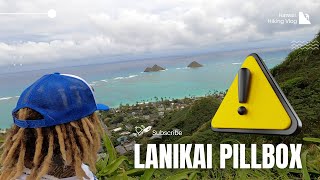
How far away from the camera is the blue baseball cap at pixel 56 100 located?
1744mm

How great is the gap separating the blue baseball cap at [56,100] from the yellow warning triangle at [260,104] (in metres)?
0.55

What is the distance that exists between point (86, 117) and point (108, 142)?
0.99m

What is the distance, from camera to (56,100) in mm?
1768

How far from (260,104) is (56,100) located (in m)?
0.70

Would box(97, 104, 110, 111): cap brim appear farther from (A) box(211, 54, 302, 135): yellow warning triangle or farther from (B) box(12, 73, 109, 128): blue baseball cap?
(A) box(211, 54, 302, 135): yellow warning triangle

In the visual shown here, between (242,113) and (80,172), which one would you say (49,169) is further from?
(242,113)

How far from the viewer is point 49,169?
177cm

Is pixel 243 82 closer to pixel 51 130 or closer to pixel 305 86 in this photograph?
pixel 51 130

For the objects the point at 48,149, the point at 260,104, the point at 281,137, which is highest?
the point at 260,104

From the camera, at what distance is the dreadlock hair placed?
1748 millimetres

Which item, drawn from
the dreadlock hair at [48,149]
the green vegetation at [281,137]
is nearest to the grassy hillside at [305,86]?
the green vegetation at [281,137]

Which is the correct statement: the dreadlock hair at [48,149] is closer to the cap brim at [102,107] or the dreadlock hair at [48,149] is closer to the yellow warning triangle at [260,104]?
the cap brim at [102,107]

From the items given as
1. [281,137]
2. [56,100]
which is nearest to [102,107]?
[56,100]

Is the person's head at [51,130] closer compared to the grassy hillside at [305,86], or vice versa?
the person's head at [51,130]
